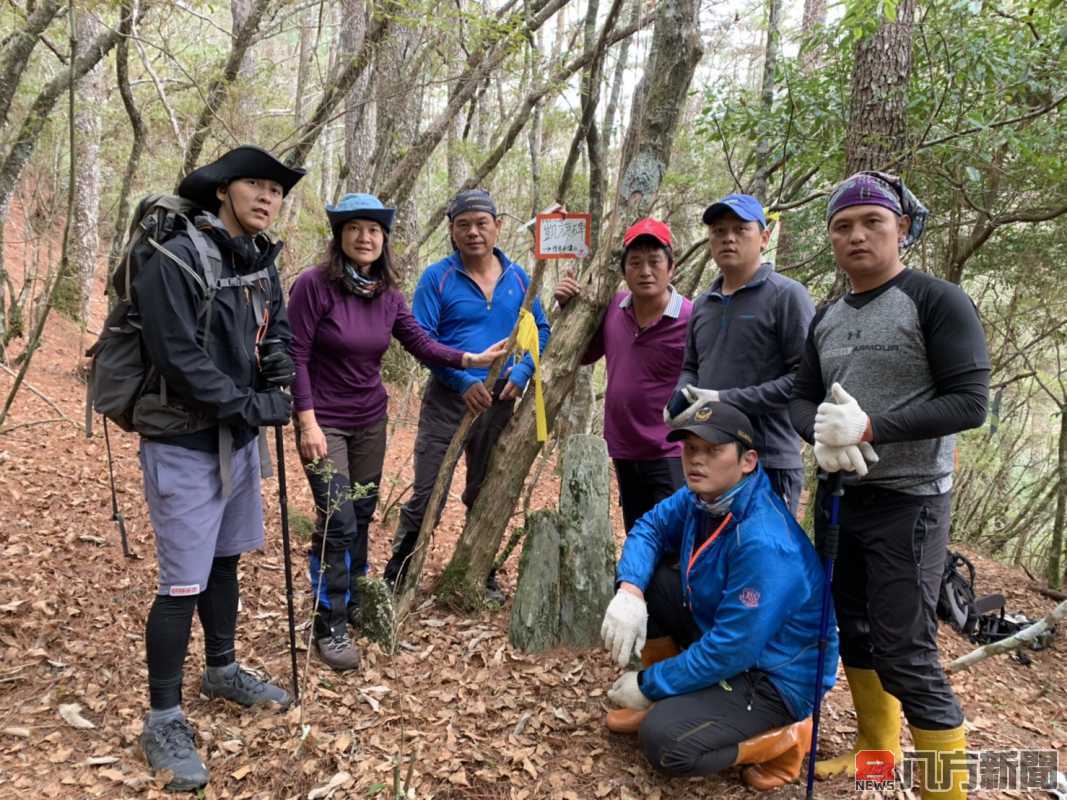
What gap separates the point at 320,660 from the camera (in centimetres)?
354

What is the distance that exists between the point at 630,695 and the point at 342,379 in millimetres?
2186

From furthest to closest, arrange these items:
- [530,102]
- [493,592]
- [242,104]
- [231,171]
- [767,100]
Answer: [767,100]
[242,104]
[530,102]
[493,592]
[231,171]

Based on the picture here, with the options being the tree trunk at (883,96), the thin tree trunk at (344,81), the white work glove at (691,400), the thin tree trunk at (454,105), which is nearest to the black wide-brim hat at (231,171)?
the white work glove at (691,400)

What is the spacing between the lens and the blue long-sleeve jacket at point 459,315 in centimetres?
407

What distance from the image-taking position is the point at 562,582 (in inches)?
150

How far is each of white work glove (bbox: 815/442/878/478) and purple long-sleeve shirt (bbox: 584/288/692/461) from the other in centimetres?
128

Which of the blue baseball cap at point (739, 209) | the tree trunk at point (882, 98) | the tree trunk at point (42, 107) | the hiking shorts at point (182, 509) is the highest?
the tree trunk at point (882, 98)

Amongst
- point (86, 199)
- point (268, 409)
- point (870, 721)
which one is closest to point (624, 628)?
point (870, 721)

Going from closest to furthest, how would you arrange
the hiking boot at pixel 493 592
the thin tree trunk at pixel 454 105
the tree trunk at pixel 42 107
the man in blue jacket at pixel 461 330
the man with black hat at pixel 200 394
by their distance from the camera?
the man with black hat at pixel 200 394 < the man in blue jacket at pixel 461 330 < the hiking boot at pixel 493 592 < the tree trunk at pixel 42 107 < the thin tree trunk at pixel 454 105

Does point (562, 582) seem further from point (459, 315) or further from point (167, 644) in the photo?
point (167, 644)

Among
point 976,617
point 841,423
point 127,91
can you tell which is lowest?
point 976,617

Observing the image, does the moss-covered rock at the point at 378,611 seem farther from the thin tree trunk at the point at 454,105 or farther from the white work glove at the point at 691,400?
the thin tree trunk at the point at 454,105

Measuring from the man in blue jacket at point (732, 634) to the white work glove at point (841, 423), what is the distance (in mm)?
430

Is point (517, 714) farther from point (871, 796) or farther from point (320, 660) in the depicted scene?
point (871, 796)
